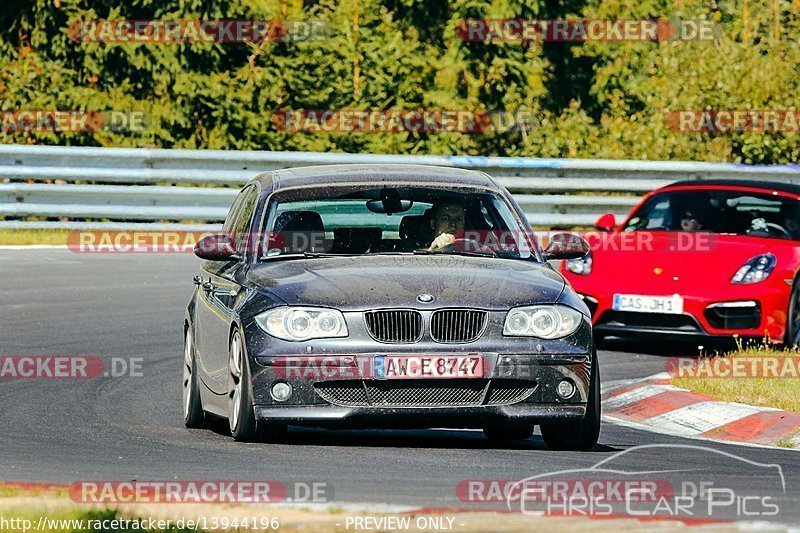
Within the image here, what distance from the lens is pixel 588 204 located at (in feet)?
68.8

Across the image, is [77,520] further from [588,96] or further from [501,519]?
[588,96]

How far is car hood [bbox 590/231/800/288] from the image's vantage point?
14.2 metres

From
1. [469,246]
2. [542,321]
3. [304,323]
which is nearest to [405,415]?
[304,323]

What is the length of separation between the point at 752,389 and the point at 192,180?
9.77 metres

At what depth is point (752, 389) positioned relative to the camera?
37.6 ft

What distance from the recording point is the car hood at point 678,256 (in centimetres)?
1422

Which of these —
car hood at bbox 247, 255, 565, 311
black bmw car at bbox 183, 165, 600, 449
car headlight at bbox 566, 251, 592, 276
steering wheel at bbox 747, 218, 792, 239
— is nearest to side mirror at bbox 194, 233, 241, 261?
black bmw car at bbox 183, 165, 600, 449

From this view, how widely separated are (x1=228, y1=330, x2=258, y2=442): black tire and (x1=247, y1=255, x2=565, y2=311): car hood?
339mm

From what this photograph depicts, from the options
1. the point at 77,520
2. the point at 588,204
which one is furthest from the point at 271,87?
the point at 77,520

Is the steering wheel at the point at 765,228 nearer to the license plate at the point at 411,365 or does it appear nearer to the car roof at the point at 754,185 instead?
the car roof at the point at 754,185

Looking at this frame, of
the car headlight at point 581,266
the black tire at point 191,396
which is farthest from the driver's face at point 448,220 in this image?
the car headlight at point 581,266

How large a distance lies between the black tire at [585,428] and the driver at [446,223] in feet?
3.87

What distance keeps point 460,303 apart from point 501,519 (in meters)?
2.48

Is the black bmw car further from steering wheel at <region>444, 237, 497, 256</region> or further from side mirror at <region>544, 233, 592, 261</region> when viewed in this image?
side mirror at <region>544, 233, 592, 261</region>
